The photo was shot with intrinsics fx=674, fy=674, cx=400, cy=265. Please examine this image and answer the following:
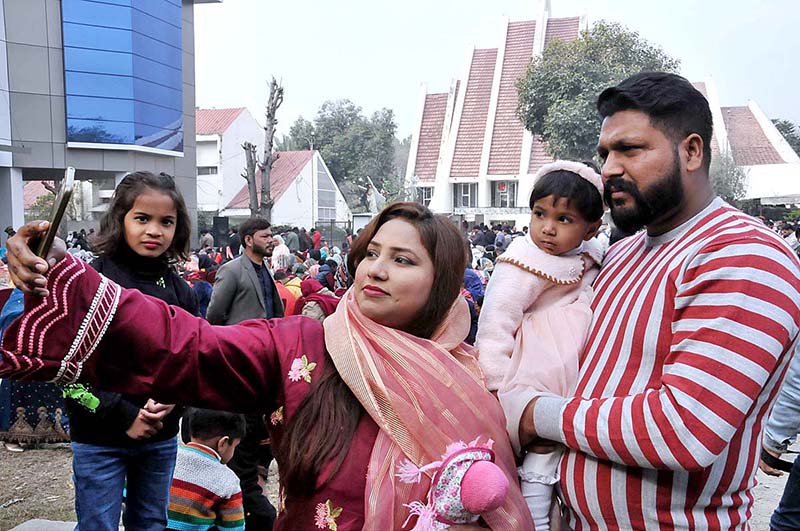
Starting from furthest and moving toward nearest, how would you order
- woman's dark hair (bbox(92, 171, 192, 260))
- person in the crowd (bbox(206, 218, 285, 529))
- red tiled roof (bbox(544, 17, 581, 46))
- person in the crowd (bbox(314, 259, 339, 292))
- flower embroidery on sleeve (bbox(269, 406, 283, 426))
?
red tiled roof (bbox(544, 17, 581, 46)), person in the crowd (bbox(314, 259, 339, 292)), person in the crowd (bbox(206, 218, 285, 529)), woman's dark hair (bbox(92, 171, 192, 260)), flower embroidery on sleeve (bbox(269, 406, 283, 426))

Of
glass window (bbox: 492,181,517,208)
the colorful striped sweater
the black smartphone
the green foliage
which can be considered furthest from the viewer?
the green foliage

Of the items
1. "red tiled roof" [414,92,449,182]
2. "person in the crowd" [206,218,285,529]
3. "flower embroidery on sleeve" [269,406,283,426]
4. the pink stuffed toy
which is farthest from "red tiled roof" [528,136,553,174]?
the pink stuffed toy

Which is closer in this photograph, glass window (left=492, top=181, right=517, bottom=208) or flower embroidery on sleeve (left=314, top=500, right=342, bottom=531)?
flower embroidery on sleeve (left=314, top=500, right=342, bottom=531)

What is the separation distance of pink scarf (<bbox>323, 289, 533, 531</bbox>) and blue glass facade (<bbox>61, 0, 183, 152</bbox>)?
85.6ft

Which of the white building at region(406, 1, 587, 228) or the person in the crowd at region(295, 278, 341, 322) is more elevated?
the white building at region(406, 1, 587, 228)

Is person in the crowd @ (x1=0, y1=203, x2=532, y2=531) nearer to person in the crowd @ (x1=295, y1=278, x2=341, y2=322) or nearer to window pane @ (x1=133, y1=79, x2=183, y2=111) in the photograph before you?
person in the crowd @ (x1=295, y1=278, x2=341, y2=322)

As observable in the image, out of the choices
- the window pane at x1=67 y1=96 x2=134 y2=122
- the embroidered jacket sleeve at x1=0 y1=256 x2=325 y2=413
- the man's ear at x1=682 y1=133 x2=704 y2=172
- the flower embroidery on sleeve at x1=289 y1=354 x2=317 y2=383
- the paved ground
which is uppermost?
the window pane at x1=67 y1=96 x2=134 y2=122

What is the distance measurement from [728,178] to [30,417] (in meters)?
34.7

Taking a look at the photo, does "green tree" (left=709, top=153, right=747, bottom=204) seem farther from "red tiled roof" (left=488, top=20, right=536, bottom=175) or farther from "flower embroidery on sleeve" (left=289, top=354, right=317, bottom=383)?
"flower embroidery on sleeve" (left=289, top=354, right=317, bottom=383)

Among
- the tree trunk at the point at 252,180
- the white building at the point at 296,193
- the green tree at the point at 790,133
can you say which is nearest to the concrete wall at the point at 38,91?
the tree trunk at the point at 252,180

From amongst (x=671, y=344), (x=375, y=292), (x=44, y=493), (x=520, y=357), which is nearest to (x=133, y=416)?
(x=375, y=292)

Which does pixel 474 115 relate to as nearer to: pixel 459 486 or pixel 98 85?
pixel 98 85

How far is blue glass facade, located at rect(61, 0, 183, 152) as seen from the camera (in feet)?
80.0

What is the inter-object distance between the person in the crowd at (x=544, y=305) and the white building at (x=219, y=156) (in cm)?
4013
